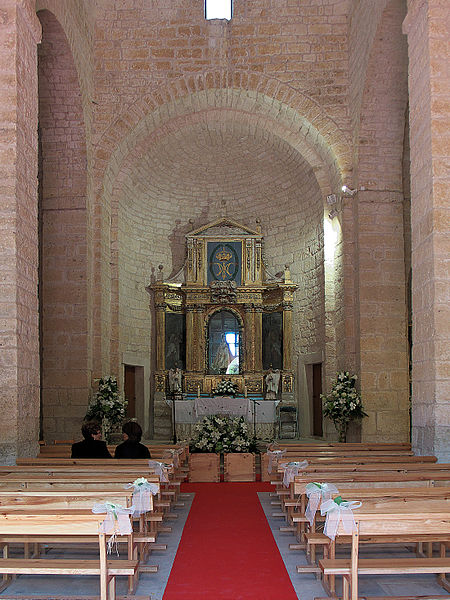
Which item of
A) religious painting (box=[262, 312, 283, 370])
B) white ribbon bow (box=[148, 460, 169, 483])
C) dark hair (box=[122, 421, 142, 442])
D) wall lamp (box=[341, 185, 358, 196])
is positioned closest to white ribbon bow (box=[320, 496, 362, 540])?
white ribbon bow (box=[148, 460, 169, 483])

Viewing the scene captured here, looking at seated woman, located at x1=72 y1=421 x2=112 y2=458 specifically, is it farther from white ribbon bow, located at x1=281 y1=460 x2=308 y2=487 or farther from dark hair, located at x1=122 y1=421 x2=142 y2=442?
white ribbon bow, located at x1=281 y1=460 x2=308 y2=487

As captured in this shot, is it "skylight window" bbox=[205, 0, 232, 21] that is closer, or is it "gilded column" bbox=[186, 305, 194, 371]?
"skylight window" bbox=[205, 0, 232, 21]

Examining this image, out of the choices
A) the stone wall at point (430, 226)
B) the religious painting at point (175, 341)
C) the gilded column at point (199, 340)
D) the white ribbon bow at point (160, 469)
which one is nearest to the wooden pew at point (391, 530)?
the white ribbon bow at point (160, 469)

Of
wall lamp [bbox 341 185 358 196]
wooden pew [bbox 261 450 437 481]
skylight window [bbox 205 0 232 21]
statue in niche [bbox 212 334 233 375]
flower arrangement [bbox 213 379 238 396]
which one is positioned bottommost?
wooden pew [bbox 261 450 437 481]

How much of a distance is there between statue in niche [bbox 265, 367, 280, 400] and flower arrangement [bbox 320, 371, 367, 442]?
3424mm

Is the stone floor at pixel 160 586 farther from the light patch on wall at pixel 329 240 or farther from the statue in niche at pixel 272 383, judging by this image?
the statue in niche at pixel 272 383

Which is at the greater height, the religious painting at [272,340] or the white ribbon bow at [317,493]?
the religious painting at [272,340]

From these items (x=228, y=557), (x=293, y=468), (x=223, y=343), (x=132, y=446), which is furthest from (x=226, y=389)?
(x=228, y=557)

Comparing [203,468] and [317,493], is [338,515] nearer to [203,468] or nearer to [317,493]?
[317,493]

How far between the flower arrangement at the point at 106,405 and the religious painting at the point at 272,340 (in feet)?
16.6

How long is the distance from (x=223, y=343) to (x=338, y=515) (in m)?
13.4

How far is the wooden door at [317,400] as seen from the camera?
52.6ft

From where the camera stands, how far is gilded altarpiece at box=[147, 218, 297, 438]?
55.4ft

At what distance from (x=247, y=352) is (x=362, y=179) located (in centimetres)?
590
